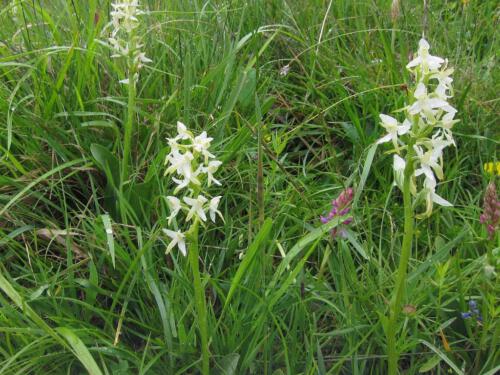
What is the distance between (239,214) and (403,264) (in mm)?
843

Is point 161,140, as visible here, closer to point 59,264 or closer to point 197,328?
point 59,264

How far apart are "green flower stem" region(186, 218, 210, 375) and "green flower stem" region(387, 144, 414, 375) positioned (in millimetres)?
453

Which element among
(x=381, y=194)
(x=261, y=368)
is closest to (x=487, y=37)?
(x=381, y=194)

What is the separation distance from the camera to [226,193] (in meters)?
2.32

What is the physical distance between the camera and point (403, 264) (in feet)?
5.32

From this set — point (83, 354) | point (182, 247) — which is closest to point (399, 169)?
point (182, 247)

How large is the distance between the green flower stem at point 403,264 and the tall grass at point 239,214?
8 cm

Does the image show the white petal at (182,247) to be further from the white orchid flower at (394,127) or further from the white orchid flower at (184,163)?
the white orchid flower at (394,127)

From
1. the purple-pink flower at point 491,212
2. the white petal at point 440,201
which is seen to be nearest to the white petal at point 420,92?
the white petal at point 440,201

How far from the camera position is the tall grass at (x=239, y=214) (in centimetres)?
183

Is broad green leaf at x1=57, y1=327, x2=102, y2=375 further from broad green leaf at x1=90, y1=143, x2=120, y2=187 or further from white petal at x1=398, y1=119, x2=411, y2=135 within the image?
white petal at x1=398, y1=119, x2=411, y2=135

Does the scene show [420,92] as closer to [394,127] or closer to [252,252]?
[394,127]

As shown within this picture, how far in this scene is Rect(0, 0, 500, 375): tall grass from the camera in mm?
1831

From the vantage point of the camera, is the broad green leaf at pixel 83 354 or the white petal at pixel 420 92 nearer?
the white petal at pixel 420 92
